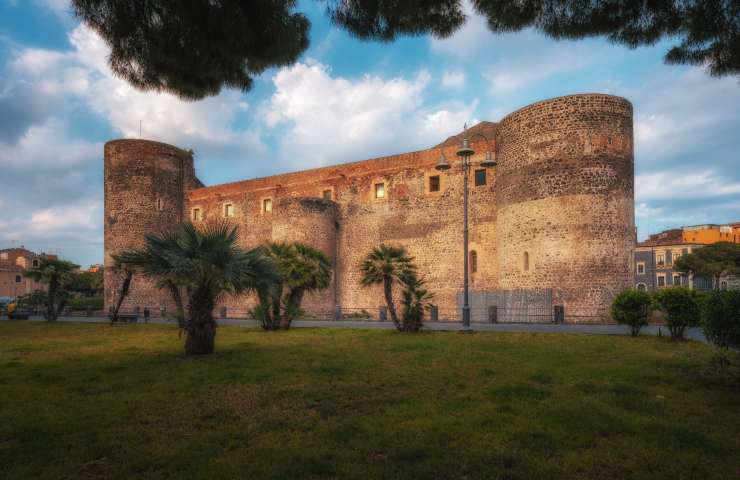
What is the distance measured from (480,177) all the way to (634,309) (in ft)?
42.5

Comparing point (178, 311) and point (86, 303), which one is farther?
point (86, 303)

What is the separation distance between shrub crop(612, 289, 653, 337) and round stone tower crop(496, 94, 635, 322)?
5631 mm

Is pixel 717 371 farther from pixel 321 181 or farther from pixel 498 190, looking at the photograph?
pixel 321 181

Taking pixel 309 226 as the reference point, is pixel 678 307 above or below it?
below

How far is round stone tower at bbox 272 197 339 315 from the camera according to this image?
27281 millimetres

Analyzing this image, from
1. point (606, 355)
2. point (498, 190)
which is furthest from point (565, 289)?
point (606, 355)

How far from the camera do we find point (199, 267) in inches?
364

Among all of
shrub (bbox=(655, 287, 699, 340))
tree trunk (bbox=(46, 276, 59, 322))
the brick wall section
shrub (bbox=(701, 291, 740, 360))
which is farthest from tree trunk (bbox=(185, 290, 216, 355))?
tree trunk (bbox=(46, 276, 59, 322))

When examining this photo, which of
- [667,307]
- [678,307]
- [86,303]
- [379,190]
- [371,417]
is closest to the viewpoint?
[371,417]

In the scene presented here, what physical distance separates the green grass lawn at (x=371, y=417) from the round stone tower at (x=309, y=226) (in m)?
17.9

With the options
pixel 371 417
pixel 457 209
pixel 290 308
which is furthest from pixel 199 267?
pixel 457 209

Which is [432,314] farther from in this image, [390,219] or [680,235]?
[680,235]

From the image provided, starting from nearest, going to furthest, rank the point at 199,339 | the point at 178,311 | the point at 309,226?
the point at 199,339, the point at 178,311, the point at 309,226

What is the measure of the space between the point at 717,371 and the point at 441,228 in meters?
18.6
